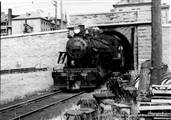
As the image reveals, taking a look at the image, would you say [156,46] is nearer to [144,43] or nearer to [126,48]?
[144,43]

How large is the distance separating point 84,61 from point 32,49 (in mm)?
6892

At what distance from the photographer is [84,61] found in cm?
1467

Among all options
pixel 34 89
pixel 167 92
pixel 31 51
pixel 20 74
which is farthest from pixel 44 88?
pixel 167 92

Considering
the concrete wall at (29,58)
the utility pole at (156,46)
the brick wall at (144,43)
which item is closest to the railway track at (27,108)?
the utility pole at (156,46)

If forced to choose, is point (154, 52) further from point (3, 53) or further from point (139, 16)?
point (3, 53)

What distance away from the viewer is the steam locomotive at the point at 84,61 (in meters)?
14.0

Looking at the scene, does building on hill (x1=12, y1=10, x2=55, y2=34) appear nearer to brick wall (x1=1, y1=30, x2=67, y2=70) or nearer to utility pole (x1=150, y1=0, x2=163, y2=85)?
brick wall (x1=1, y1=30, x2=67, y2=70)

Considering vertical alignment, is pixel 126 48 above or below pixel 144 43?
below

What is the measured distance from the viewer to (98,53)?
1475 centimetres

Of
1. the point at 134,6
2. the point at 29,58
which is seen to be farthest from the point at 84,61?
the point at 134,6

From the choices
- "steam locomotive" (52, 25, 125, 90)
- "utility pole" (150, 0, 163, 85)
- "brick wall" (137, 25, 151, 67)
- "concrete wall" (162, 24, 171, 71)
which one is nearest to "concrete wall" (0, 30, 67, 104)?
"steam locomotive" (52, 25, 125, 90)

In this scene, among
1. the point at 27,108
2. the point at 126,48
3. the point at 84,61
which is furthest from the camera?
the point at 126,48

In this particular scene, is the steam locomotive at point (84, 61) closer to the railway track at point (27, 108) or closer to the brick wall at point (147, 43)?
the railway track at point (27, 108)

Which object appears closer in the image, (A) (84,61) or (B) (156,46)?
(B) (156,46)
